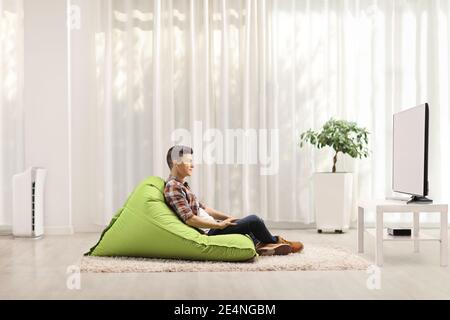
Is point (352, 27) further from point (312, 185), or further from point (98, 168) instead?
point (98, 168)

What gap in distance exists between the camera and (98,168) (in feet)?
22.0

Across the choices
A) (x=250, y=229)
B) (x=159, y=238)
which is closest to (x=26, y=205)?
(x=159, y=238)

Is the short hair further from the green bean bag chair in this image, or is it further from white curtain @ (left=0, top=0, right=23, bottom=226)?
white curtain @ (left=0, top=0, right=23, bottom=226)

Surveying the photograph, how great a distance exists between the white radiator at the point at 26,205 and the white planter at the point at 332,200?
2790 mm

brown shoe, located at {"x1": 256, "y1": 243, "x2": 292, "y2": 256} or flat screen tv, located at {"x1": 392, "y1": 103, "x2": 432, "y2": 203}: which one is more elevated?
flat screen tv, located at {"x1": 392, "y1": 103, "x2": 432, "y2": 203}

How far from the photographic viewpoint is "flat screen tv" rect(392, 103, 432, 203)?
4449 mm

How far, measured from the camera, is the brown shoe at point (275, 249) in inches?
189

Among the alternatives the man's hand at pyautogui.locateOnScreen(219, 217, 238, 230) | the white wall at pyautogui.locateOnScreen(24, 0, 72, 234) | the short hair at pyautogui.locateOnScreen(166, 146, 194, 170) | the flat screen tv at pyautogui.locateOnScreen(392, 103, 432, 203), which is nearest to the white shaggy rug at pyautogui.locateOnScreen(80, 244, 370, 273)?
the man's hand at pyautogui.locateOnScreen(219, 217, 238, 230)

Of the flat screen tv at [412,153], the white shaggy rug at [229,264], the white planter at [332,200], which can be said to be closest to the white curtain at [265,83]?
the white planter at [332,200]

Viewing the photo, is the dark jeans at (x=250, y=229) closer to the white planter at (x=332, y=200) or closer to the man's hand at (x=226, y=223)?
the man's hand at (x=226, y=223)

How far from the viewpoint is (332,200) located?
6.46m

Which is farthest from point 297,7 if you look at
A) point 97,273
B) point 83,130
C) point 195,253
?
point 97,273

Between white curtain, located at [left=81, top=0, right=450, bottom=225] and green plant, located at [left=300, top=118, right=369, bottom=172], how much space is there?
0.29 meters

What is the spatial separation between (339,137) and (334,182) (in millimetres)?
466
